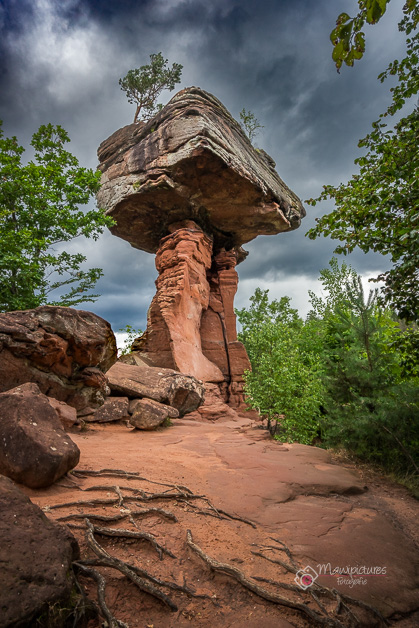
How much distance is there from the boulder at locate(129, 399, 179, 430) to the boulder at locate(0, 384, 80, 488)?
4.11m

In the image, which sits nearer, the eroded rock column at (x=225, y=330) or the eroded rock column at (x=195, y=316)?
the eroded rock column at (x=195, y=316)

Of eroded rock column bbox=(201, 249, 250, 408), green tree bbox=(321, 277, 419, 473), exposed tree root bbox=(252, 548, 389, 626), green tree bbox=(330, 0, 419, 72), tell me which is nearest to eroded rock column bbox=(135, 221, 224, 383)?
eroded rock column bbox=(201, 249, 250, 408)

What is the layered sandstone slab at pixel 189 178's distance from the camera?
1391 centimetres

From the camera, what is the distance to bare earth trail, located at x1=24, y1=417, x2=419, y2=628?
1.84m

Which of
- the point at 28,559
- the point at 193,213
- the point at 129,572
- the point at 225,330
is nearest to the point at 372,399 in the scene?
the point at 129,572

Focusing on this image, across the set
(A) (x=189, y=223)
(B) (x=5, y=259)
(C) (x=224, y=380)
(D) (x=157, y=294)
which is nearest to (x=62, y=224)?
(B) (x=5, y=259)

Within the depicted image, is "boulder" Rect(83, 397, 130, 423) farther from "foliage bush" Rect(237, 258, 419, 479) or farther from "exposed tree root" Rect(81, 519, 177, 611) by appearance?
"exposed tree root" Rect(81, 519, 177, 611)

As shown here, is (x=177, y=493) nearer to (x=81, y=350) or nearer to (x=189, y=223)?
(x=81, y=350)

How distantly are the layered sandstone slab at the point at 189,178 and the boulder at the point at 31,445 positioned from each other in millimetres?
12778

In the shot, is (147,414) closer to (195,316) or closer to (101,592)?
(101,592)

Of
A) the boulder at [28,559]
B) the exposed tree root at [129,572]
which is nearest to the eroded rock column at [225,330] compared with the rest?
the exposed tree root at [129,572]

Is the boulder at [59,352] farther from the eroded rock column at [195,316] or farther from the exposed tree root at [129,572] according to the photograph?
the eroded rock column at [195,316]

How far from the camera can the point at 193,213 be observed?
655 inches

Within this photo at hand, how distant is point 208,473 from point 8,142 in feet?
49.1
